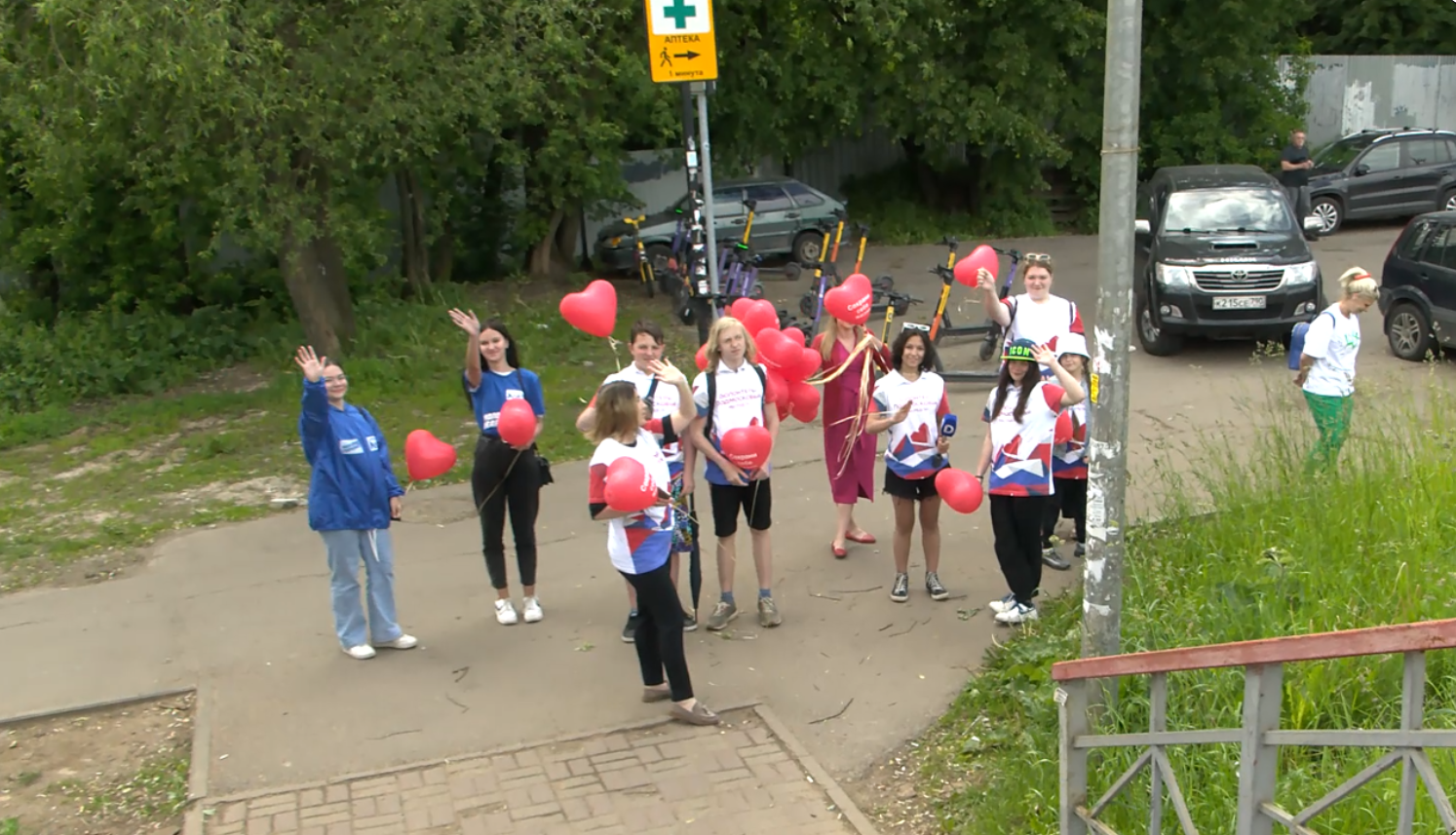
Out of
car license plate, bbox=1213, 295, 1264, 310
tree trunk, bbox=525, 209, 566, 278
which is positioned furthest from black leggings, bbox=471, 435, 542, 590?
tree trunk, bbox=525, 209, 566, 278

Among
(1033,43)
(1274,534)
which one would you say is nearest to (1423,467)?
(1274,534)

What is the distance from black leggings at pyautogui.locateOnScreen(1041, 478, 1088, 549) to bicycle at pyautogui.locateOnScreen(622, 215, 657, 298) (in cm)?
1068

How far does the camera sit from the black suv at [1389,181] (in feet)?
67.3

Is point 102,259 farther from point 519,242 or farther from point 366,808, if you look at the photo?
point 366,808

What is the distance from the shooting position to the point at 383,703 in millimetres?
6098

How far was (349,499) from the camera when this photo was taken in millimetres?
6355

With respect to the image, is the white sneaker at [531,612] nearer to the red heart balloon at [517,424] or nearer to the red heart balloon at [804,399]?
the red heart balloon at [517,424]

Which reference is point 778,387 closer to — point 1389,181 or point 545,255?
point 545,255

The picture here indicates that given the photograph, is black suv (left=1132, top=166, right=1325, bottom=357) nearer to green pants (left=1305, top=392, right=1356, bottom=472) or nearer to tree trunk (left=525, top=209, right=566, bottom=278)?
green pants (left=1305, top=392, right=1356, bottom=472)

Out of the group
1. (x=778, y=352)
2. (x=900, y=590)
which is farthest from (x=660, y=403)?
(x=900, y=590)

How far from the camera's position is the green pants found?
6.58 meters

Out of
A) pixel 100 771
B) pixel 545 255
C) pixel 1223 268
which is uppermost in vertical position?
pixel 1223 268

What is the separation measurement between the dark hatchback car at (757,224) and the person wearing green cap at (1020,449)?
12631 millimetres

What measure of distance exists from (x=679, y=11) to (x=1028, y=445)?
18.1 ft
